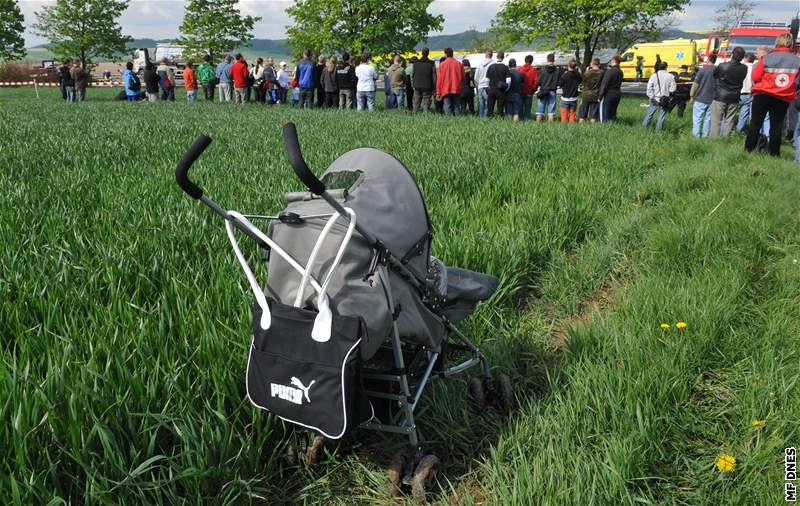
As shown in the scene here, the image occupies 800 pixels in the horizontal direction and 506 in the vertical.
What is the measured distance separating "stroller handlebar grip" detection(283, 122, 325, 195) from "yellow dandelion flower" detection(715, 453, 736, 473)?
1.78 meters

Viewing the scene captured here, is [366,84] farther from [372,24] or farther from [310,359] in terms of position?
[372,24]

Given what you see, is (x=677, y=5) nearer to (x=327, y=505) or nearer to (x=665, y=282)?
(x=665, y=282)

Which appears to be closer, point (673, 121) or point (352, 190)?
point (352, 190)

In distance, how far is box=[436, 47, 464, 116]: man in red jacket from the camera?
619 inches

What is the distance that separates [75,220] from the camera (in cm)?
382

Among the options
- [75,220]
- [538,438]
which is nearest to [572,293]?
[538,438]

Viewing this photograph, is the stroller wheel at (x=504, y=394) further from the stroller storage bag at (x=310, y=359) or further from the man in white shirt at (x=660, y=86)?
the man in white shirt at (x=660, y=86)

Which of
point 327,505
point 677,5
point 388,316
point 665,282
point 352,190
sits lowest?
point 327,505

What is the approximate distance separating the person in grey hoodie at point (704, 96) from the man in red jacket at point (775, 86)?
88.4 inches

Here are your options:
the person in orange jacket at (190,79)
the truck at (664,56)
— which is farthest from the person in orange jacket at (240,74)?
the truck at (664,56)

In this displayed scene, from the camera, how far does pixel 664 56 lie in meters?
40.3

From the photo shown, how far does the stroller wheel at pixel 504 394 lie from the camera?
2566 millimetres

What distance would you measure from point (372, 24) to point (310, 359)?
128 feet

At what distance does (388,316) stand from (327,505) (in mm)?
833
